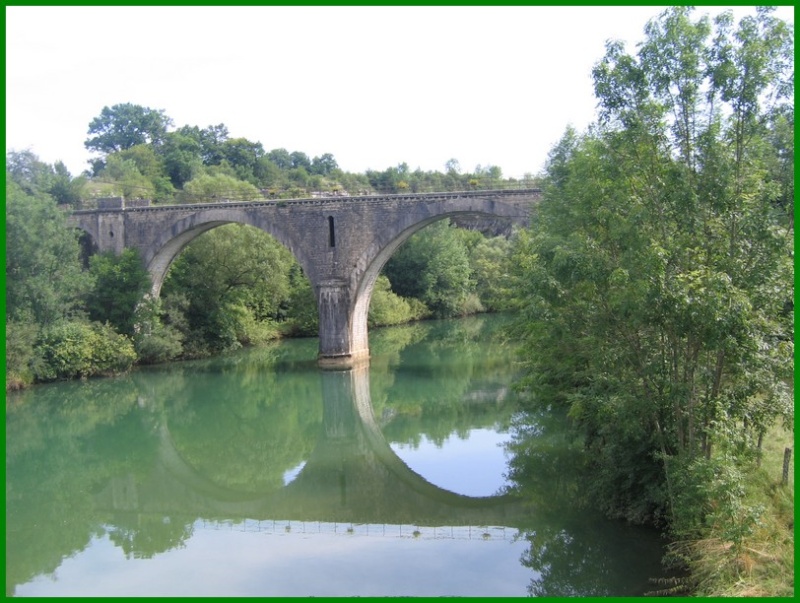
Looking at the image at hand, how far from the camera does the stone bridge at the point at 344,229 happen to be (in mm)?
24453

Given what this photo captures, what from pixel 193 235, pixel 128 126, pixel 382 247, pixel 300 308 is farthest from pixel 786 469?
pixel 128 126

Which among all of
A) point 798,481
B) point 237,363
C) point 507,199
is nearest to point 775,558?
point 798,481

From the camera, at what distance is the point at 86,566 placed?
411 inches

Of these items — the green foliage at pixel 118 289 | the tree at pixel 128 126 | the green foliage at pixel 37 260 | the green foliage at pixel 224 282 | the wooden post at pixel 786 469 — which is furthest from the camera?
the tree at pixel 128 126

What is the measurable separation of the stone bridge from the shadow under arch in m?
7.63

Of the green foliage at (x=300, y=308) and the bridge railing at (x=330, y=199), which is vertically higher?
the bridge railing at (x=330, y=199)

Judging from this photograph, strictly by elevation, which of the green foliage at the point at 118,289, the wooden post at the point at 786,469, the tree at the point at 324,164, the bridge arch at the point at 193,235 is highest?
the tree at the point at 324,164

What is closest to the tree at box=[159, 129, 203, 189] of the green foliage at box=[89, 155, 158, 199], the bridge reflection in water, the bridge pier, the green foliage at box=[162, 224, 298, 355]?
the green foliage at box=[89, 155, 158, 199]

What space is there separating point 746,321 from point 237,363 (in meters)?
22.8

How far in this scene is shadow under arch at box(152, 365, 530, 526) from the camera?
11758 millimetres

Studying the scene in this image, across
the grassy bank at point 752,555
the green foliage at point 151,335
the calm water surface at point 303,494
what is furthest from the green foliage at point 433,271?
the grassy bank at point 752,555

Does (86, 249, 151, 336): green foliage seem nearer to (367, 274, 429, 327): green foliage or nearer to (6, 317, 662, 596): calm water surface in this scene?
(6, 317, 662, 596): calm water surface

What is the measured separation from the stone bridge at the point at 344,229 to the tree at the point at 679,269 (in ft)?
45.8

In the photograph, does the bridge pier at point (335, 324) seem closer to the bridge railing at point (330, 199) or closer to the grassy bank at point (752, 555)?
the bridge railing at point (330, 199)
